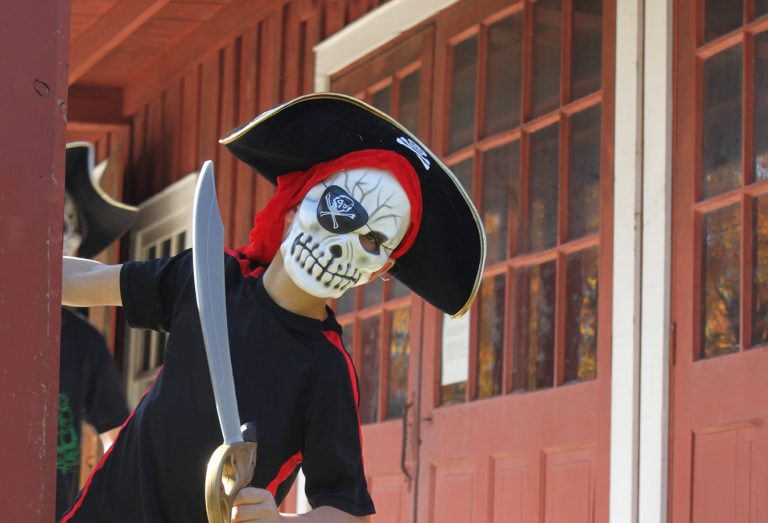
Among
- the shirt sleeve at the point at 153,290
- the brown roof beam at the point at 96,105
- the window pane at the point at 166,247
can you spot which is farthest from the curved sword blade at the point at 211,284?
the brown roof beam at the point at 96,105

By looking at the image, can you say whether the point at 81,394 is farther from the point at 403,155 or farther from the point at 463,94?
the point at 403,155

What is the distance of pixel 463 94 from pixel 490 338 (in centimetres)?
104

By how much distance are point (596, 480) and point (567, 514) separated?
7.6 inches

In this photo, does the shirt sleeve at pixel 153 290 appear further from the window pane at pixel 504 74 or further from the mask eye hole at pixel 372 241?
the window pane at pixel 504 74

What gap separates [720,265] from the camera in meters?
5.35

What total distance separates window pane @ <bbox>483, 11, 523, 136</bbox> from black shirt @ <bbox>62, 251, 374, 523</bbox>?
2904 millimetres

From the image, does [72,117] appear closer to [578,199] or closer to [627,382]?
[578,199]

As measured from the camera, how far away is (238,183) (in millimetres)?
8359

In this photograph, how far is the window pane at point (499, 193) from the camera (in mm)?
6488

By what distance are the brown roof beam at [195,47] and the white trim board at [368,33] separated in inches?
23.5

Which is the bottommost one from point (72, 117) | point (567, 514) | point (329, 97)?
point (567, 514)

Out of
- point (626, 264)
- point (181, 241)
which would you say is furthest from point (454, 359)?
point (181, 241)

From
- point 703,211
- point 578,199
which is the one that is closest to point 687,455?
point 703,211

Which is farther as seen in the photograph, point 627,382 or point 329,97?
point 627,382
